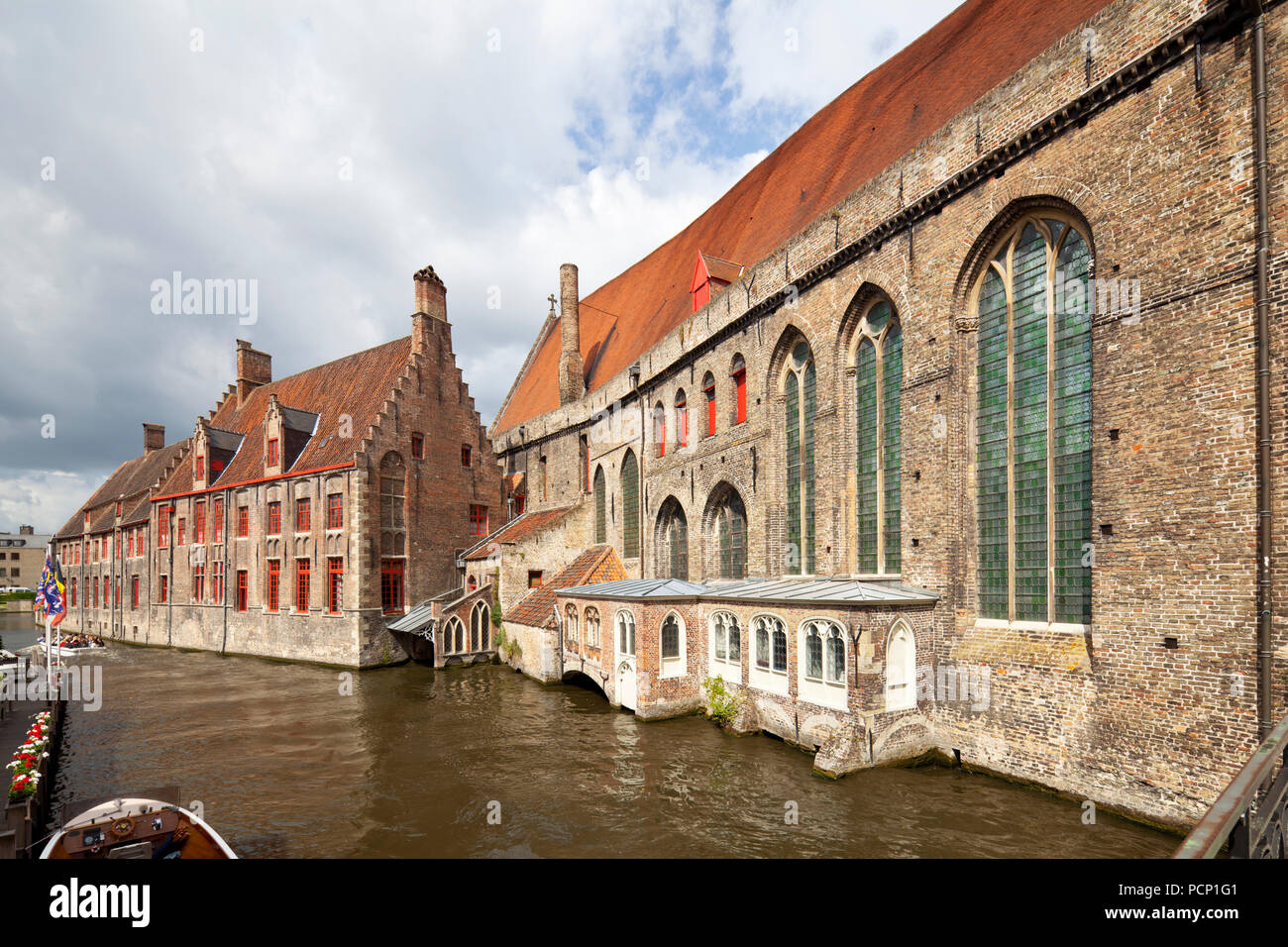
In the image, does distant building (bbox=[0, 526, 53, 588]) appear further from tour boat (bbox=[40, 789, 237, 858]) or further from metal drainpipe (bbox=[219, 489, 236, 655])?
tour boat (bbox=[40, 789, 237, 858])

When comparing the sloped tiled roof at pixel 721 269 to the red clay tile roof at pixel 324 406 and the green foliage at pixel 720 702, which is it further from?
the red clay tile roof at pixel 324 406

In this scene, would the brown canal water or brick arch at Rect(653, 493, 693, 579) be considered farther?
brick arch at Rect(653, 493, 693, 579)

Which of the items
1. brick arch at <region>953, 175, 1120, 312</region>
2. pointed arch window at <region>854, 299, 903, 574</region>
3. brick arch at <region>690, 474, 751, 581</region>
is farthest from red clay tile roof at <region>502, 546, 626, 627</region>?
brick arch at <region>953, 175, 1120, 312</region>

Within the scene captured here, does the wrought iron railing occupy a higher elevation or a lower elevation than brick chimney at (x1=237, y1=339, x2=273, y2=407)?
lower

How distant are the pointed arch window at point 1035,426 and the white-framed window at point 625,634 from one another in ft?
25.2

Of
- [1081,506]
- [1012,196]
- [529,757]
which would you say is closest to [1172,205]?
[1012,196]

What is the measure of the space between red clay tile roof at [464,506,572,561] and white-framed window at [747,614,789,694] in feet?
42.6

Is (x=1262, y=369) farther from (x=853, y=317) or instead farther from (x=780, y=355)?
(x=780, y=355)

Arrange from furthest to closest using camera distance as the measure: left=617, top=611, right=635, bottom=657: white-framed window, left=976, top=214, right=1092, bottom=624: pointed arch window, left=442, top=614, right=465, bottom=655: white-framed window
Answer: left=442, top=614, right=465, bottom=655: white-framed window → left=617, top=611, right=635, bottom=657: white-framed window → left=976, top=214, right=1092, bottom=624: pointed arch window

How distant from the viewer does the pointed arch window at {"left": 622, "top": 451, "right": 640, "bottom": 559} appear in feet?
78.0

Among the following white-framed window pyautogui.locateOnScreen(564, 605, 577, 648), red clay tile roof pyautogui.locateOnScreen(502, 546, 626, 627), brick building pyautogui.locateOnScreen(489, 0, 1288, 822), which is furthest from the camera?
red clay tile roof pyautogui.locateOnScreen(502, 546, 626, 627)

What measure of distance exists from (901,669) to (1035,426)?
14.7 ft

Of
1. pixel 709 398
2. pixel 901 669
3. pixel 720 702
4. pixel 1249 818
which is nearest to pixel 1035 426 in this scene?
pixel 901 669
